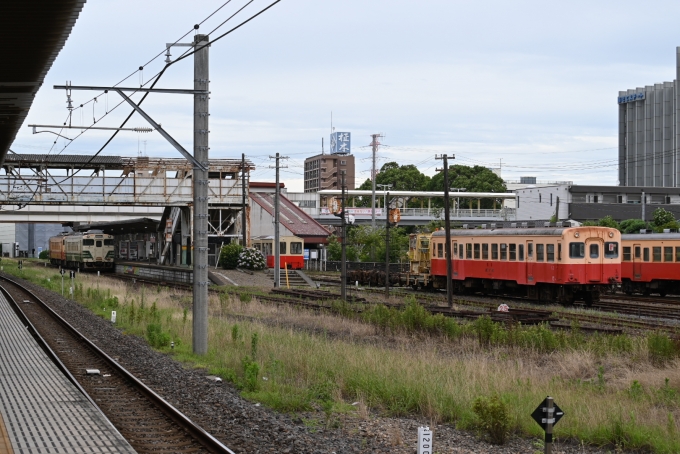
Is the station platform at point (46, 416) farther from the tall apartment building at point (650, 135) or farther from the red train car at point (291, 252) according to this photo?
the tall apartment building at point (650, 135)

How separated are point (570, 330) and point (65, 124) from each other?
51.3 ft

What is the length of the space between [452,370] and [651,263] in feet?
86.3

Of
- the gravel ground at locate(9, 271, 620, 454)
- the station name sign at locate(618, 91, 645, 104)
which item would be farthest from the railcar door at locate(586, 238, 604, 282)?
the station name sign at locate(618, 91, 645, 104)

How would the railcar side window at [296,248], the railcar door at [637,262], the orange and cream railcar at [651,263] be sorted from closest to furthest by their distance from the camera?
the orange and cream railcar at [651,263], the railcar door at [637,262], the railcar side window at [296,248]

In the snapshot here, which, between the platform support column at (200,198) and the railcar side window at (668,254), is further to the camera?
the railcar side window at (668,254)

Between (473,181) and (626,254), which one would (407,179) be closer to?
(473,181)

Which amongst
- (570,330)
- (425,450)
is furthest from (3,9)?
(570,330)

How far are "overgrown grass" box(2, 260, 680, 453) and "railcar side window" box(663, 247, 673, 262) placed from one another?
16.6 meters

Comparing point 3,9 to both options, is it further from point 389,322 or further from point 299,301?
point 299,301

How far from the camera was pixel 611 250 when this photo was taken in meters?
32.4

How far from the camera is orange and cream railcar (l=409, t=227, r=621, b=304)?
31641 millimetres

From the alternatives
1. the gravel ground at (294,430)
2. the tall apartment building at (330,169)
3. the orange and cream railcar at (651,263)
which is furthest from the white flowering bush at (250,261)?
the tall apartment building at (330,169)

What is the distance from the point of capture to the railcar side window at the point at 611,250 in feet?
106

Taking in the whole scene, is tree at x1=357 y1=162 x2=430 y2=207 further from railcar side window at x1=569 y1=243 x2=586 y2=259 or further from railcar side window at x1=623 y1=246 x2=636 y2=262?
railcar side window at x1=569 y1=243 x2=586 y2=259
